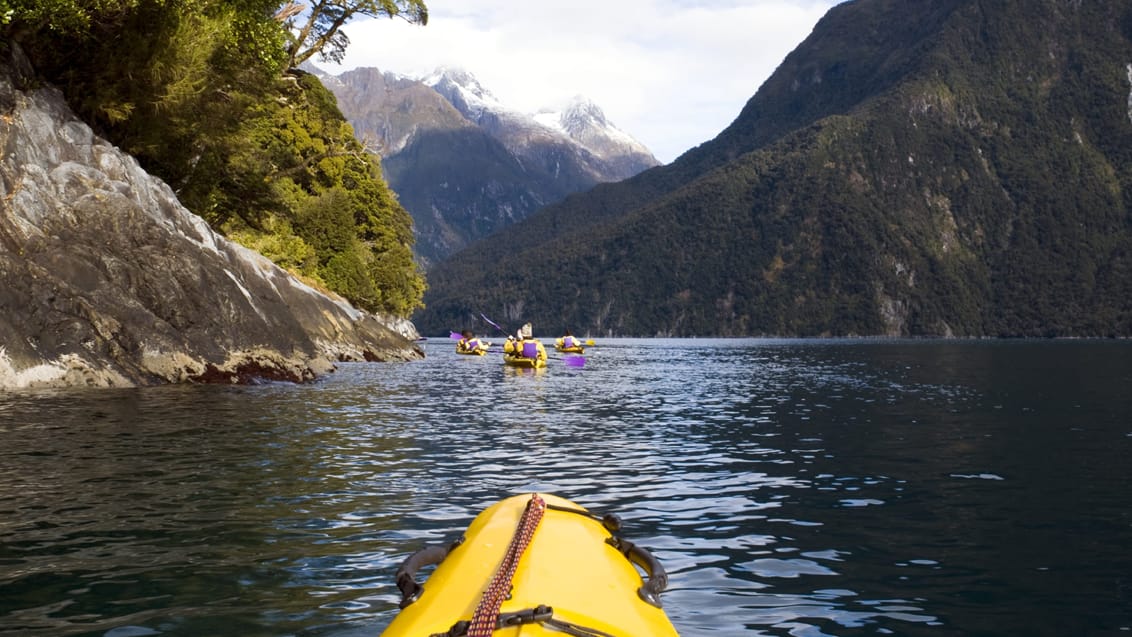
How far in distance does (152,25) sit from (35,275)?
8643 millimetres

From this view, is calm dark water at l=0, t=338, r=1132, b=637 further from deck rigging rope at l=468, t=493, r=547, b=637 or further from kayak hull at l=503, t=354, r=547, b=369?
kayak hull at l=503, t=354, r=547, b=369

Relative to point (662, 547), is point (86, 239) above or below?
above

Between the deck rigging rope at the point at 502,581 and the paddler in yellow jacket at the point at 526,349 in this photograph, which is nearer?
the deck rigging rope at the point at 502,581

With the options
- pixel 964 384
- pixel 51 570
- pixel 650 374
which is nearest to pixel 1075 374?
pixel 964 384

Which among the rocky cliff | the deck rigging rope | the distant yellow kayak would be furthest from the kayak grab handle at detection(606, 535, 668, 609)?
the rocky cliff

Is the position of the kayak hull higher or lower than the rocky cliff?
lower

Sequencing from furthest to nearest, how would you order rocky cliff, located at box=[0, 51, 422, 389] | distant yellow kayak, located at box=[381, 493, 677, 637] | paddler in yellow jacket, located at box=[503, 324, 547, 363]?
paddler in yellow jacket, located at box=[503, 324, 547, 363]
rocky cliff, located at box=[0, 51, 422, 389]
distant yellow kayak, located at box=[381, 493, 677, 637]

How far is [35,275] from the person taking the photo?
80.0 feet

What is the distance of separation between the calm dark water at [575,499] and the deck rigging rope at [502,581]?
214 cm

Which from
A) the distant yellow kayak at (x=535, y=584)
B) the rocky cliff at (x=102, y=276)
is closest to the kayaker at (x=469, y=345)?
the rocky cliff at (x=102, y=276)

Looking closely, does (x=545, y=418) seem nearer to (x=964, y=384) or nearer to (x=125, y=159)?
(x=125, y=159)

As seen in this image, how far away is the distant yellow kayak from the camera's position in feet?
13.1

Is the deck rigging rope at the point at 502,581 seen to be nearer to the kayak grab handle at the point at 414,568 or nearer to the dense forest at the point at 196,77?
the kayak grab handle at the point at 414,568

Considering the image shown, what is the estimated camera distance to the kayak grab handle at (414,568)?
500 cm
